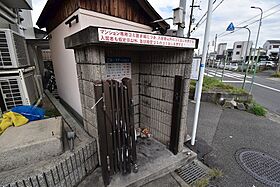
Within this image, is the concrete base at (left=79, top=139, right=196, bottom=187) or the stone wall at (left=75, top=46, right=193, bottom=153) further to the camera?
the concrete base at (left=79, top=139, right=196, bottom=187)

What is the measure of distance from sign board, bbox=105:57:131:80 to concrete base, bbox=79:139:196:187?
6.14ft

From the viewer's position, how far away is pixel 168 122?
138 inches

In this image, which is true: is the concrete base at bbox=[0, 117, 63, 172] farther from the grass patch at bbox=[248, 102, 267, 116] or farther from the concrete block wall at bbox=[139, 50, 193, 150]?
the grass patch at bbox=[248, 102, 267, 116]

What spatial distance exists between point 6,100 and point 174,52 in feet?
14.4

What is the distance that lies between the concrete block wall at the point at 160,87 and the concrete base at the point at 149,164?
0.29 m

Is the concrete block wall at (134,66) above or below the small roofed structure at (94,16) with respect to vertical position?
below

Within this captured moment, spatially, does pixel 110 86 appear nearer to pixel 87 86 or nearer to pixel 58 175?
pixel 87 86

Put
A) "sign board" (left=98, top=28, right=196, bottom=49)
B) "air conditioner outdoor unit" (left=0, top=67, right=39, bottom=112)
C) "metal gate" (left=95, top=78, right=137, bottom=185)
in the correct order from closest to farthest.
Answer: "sign board" (left=98, top=28, right=196, bottom=49)
"metal gate" (left=95, top=78, right=137, bottom=185)
"air conditioner outdoor unit" (left=0, top=67, right=39, bottom=112)

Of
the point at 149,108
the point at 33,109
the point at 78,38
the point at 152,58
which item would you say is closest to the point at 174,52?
the point at 152,58

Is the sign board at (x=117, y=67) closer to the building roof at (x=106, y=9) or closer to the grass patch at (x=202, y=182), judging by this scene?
the building roof at (x=106, y=9)

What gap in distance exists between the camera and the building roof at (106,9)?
10.6 ft

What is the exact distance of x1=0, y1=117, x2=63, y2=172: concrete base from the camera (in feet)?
6.82

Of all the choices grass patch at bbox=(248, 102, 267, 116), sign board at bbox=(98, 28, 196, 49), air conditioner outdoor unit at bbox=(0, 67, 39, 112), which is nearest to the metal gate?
sign board at bbox=(98, 28, 196, 49)

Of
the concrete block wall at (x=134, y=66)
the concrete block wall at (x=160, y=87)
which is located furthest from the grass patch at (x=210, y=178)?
the concrete block wall at (x=134, y=66)
